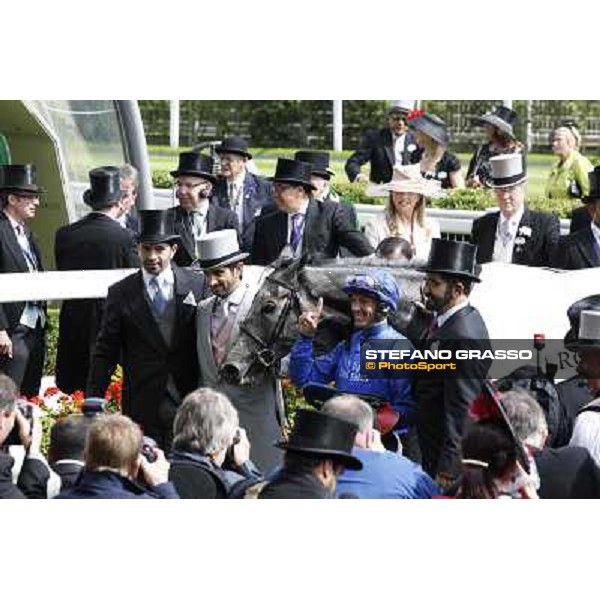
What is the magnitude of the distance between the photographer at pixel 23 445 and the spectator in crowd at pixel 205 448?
58 cm

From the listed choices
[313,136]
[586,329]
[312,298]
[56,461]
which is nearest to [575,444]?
[586,329]

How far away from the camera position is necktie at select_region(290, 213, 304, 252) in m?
11.6

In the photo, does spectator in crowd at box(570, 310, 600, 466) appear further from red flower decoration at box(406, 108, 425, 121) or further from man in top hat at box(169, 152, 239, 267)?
red flower decoration at box(406, 108, 425, 121)

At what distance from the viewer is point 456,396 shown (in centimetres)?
963

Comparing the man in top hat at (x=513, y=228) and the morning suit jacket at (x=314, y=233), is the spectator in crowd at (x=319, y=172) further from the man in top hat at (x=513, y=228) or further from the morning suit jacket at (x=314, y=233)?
the man in top hat at (x=513, y=228)

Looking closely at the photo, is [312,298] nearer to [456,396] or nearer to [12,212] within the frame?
[456,396]

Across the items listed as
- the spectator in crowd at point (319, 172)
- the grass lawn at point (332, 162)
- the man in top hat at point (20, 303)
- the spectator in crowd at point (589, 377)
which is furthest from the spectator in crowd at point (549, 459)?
the grass lawn at point (332, 162)

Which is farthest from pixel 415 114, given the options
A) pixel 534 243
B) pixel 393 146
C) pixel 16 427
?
pixel 16 427

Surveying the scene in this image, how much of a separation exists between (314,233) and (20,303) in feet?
5.67

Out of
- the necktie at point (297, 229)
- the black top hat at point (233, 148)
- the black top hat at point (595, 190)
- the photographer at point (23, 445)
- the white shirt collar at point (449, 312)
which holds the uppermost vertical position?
the black top hat at point (595, 190)

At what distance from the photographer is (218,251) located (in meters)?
10.2

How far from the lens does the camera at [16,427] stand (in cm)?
903

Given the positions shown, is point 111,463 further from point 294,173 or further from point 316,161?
point 316,161
